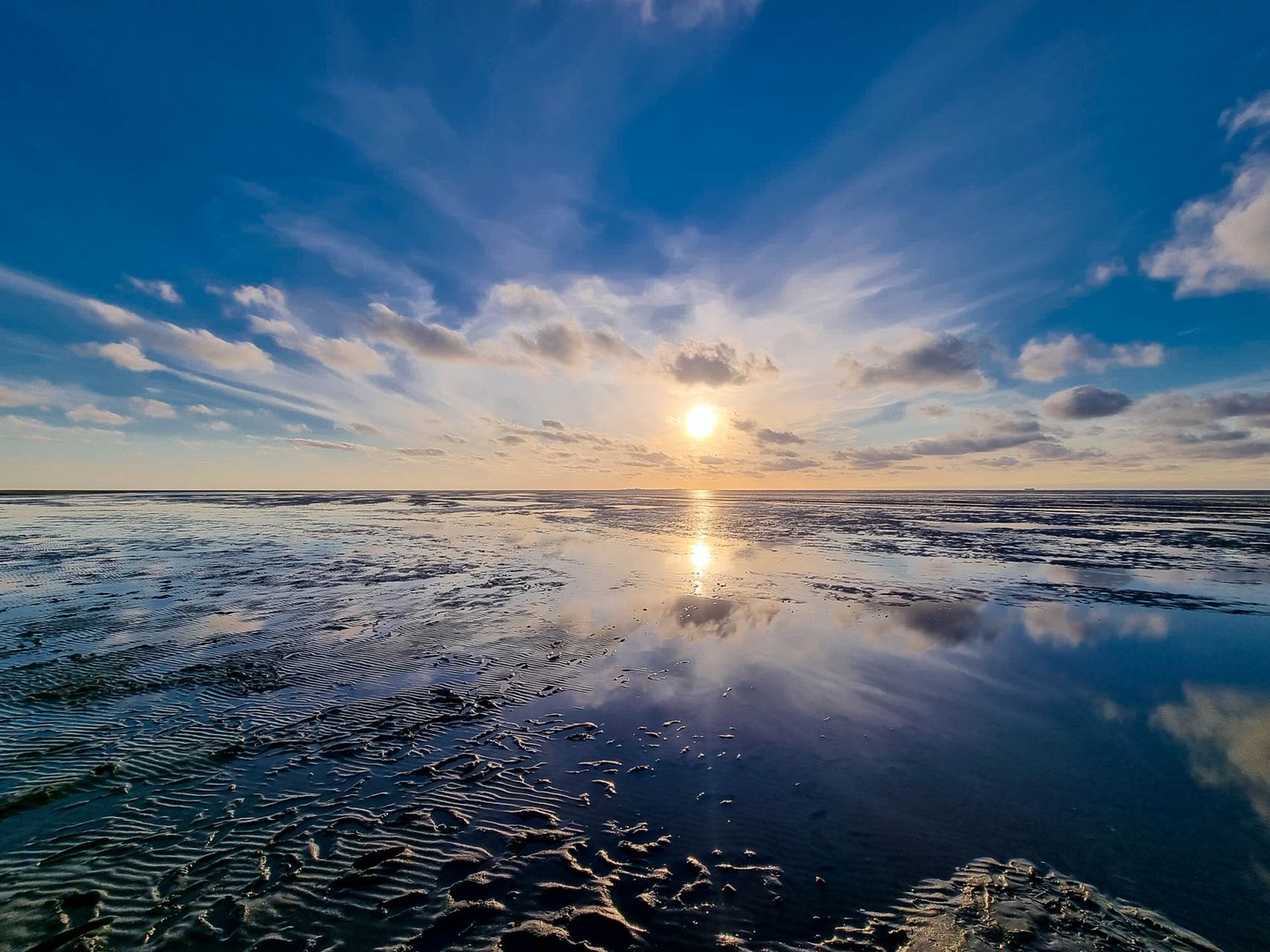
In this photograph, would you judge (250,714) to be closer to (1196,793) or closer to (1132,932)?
(1132,932)

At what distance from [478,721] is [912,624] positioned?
43.2 feet

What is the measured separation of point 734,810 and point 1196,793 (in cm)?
654

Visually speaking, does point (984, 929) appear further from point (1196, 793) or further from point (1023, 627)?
point (1023, 627)

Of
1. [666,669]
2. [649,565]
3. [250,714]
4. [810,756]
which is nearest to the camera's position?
[810,756]

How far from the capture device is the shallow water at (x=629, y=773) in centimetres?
Answer: 501

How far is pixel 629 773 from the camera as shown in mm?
7559

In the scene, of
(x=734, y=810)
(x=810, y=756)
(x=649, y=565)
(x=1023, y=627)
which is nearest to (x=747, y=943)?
(x=734, y=810)

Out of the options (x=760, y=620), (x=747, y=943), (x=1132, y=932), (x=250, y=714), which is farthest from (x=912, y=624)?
(x=250, y=714)

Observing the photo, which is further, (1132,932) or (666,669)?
(666,669)

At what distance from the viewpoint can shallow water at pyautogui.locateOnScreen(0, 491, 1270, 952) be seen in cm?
501

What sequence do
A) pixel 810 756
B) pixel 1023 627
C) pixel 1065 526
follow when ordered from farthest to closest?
1. pixel 1065 526
2. pixel 1023 627
3. pixel 810 756

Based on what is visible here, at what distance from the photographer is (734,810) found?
6641 millimetres

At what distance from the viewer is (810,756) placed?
26.3ft

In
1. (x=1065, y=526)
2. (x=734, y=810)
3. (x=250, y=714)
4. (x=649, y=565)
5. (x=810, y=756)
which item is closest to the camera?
(x=734, y=810)
